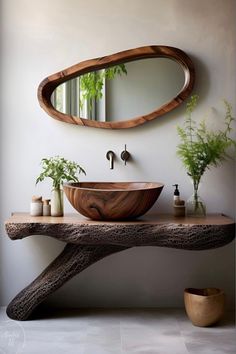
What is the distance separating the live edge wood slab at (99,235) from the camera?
2.59 meters

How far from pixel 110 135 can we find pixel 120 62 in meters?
0.51

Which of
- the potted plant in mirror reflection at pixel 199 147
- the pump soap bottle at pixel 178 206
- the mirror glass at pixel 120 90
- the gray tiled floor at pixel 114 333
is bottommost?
the gray tiled floor at pixel 114 333

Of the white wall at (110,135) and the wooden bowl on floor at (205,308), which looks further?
the white wall at (110,135)

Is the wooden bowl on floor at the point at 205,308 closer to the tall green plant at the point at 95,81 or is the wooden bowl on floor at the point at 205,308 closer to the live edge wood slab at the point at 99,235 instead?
the live edge wood slab at the point at 99,235

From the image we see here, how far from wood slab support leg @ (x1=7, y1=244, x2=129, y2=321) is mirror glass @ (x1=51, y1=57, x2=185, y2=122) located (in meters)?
0.91

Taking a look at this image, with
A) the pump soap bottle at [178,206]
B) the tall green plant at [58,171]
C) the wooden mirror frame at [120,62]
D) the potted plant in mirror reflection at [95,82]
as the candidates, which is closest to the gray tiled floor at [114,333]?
the pump soap bottle at [178,206]

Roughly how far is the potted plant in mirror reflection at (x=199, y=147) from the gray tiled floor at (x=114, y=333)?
73 centimetres

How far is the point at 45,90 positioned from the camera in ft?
10.4

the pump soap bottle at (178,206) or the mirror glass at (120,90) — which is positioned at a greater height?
the mirror glass at (120,90)

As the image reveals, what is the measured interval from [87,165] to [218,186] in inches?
36.4

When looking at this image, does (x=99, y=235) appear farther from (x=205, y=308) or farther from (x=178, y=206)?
(x=205, y=308)

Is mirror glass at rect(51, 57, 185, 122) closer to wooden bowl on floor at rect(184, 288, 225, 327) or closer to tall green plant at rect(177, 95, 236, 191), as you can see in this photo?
tall green plant at rect(177, 95, 236, 191)

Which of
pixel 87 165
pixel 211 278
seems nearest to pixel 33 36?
pixel 87 165

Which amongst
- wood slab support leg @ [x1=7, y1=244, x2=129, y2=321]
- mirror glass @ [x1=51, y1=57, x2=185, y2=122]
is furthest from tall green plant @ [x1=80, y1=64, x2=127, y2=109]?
wood slab support leg @ [x1=7, y1=244, x2=129, y2=321]
